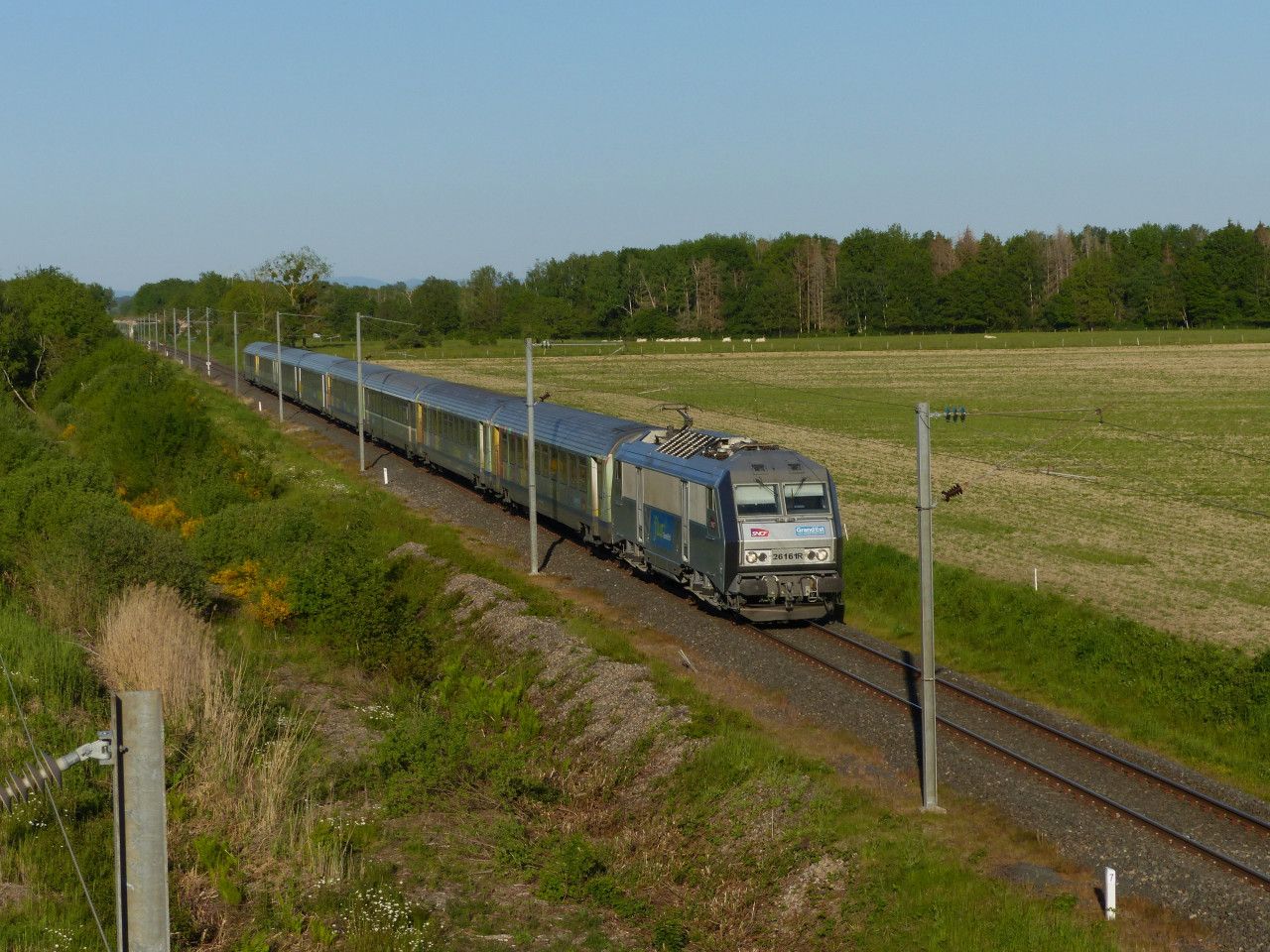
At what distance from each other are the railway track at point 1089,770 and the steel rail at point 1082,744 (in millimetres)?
12

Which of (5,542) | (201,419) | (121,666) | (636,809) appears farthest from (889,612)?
(201,419)

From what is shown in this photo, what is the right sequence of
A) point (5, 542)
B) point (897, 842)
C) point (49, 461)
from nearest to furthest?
point (897, 842) < point (5, 542) < point (49, 461)

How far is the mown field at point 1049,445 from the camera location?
101 ft

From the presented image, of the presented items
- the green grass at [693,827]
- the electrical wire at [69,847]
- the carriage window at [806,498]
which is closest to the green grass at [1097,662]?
the carriage window at [806,498]

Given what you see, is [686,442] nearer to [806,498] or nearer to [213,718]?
[806,498]

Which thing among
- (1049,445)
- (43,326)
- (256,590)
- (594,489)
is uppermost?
(43,326)

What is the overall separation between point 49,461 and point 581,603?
17402mm

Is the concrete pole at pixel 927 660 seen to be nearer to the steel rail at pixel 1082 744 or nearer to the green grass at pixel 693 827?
the green grass at pixel 693 827

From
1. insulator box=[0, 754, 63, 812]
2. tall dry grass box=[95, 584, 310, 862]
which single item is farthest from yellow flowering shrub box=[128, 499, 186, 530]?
insulator box=[0, 754, 63, 812]

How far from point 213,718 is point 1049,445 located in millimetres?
46046

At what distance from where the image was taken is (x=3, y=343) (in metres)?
79.0

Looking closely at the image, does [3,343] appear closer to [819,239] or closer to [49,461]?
[49,461]

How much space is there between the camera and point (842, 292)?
166m


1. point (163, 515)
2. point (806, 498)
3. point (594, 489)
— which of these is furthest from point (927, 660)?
point (163, 515)
